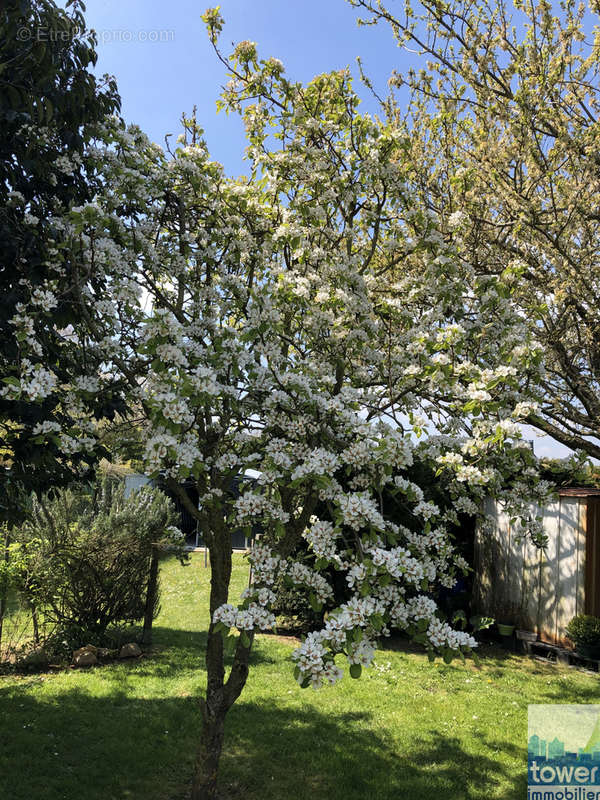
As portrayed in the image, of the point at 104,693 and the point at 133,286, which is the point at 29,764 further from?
the point at 133,286

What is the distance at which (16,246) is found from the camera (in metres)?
3.94

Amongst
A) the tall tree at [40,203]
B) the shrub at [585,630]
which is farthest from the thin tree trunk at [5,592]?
the shrub at [585,630]

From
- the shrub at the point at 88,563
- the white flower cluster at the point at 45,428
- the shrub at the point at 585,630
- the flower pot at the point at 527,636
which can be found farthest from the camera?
the flower pot at the point at 527,636

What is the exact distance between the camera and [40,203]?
4539mm

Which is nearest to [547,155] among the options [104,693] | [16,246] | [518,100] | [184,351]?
[518,100]

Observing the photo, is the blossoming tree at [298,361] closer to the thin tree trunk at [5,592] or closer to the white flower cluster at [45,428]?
the white flower cluster at [45,428]

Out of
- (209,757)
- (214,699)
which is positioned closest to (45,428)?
(214,699)

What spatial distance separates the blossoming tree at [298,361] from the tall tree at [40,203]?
0.54ft

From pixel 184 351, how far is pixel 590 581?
7.24 meters

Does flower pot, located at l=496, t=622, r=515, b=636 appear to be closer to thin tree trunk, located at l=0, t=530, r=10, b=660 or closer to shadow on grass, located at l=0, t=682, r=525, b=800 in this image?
shadow on grass, located at l=0, t=682, r=525, b=800

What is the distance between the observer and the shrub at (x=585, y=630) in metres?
8.05

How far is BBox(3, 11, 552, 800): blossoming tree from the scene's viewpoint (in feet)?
10.9

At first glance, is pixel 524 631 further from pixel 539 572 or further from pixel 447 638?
pixel 447 638

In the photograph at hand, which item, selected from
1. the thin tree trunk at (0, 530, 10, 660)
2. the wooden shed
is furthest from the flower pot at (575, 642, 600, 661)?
the thin tree trunk at (0, 530, 10, 660)
